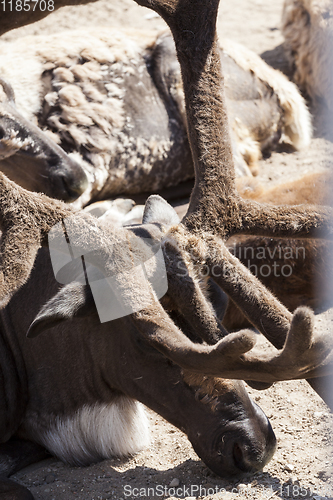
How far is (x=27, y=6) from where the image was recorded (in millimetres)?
2461

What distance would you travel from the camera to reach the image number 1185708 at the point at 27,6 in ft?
7.95

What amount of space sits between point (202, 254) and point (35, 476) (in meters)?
1.50

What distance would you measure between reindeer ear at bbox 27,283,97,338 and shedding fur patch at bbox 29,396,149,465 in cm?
76

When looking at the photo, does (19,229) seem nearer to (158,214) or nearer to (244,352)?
(158,214)

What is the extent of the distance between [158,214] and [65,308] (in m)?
0.81

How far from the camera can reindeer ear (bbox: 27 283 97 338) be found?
2297mm

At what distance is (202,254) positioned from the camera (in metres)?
2.41

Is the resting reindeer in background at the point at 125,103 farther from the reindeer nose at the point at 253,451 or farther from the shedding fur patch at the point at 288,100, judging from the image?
the reindeer nose at the point at 253,451

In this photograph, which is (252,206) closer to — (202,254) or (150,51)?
(202,254)

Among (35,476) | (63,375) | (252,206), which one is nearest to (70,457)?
(35,476)
